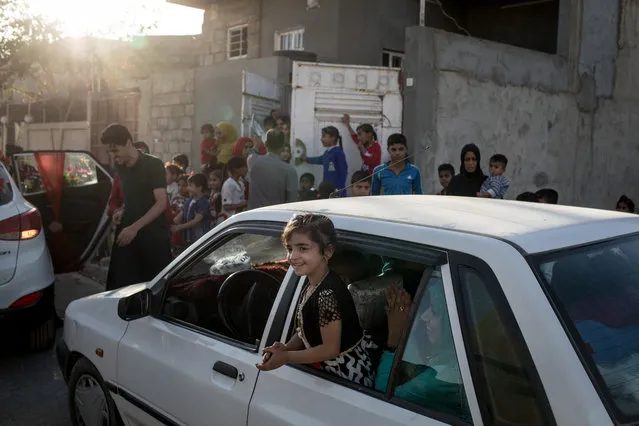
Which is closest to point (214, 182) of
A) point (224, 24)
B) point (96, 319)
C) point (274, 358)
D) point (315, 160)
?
point (315, 160)

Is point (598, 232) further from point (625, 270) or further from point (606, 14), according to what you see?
point (606, 14)

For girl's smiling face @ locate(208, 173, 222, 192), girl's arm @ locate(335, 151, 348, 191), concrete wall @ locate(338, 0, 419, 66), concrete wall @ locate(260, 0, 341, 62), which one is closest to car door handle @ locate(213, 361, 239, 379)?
girl's smiling face @ locate(208, 173, 222, 192)

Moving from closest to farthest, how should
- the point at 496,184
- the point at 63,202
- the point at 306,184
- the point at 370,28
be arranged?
the point at 496,184 < the point at 63,202 < the point at 306,184 < the point at 370,28

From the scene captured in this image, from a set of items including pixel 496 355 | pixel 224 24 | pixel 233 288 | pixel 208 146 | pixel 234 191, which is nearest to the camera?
pixel 496 355

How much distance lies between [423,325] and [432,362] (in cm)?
12

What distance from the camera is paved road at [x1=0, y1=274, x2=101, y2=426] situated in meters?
4.11

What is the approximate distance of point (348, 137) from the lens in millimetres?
9836

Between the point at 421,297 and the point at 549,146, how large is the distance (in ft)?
33.1

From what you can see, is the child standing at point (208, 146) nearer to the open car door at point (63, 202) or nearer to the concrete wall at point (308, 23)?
the open car door at point (63, 202)

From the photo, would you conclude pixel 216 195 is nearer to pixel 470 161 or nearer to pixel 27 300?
pixel 470 161

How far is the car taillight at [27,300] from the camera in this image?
4.82m

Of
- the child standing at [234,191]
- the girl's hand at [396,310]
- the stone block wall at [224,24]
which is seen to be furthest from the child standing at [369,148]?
the stone block wall at [224,24]

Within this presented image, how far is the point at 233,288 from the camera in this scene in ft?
9.80

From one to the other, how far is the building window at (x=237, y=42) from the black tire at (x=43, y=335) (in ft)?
38.3
